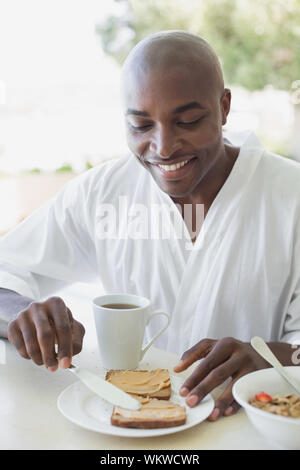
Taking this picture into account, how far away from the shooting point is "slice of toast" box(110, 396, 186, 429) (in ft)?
3.07

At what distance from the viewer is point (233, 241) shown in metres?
1.48

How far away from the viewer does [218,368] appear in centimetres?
108

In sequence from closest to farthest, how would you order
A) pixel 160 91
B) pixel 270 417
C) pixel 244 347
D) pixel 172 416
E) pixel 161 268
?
pixel 270 417
pixel 172 416
pixel 244 347
pixel 160 91
pixel 161 268

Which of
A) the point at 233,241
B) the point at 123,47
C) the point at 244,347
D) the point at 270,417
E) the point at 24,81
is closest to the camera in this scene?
the point at 270,417

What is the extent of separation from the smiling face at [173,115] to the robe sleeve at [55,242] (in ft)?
1.20

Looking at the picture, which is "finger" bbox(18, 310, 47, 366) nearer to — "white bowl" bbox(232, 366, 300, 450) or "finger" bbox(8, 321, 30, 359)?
"finger" bbox(8, 321, 30, 359)

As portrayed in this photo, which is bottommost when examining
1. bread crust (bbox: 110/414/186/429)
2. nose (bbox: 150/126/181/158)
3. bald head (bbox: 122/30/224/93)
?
bread crust (bbox: 110/414/186/429)

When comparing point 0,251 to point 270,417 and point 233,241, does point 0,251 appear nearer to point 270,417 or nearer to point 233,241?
point 233,241

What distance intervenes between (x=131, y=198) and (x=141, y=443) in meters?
0.88

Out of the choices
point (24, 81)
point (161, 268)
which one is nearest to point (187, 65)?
point (161, 268)

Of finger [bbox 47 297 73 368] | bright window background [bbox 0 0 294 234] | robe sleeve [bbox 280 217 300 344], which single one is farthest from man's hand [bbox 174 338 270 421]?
bright window background [bbox 0 0 294 234]

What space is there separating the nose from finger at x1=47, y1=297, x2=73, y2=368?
42cm

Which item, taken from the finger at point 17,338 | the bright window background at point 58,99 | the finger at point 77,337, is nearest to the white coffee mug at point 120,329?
the finger at point 77,337

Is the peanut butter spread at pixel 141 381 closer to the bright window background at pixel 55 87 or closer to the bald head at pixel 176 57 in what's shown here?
the bald head at pixel 176 57
